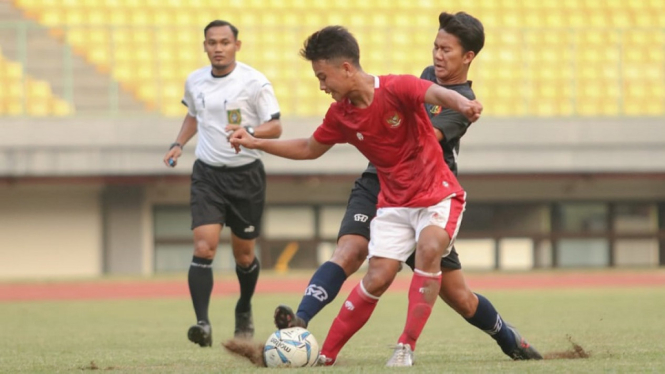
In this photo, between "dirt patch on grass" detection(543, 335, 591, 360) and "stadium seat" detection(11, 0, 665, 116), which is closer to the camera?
"dirt patch on grass" detection(543, 335, 591, 360)

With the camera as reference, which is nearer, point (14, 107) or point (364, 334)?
point (364, 334)

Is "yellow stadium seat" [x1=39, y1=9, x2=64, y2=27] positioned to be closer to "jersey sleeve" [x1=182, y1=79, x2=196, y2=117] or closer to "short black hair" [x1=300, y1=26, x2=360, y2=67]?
"jersey sleeve" [x1=182, y1=79, x2=196, y2=117]

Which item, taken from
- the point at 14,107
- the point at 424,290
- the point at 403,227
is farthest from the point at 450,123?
the point at 14,107

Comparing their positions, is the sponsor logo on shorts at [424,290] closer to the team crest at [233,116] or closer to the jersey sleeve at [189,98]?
the team crest at [233,116]

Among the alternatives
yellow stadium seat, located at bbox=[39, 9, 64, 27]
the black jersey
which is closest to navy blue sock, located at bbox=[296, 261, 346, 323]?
the black jersey

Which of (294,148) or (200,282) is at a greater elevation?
(294,148)

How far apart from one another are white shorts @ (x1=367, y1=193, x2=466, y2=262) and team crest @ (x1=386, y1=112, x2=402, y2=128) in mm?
452

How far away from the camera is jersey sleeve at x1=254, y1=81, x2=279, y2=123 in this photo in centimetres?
838

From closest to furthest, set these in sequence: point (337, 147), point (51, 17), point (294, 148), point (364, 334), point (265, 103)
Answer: point (294, 148) → point (265, 103) → point (364, 334) → point (337, 147) → point (51, 17)

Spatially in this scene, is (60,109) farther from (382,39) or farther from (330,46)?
(330,46)

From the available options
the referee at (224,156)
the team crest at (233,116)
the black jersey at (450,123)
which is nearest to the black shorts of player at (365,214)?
the black jersey at (450,123)

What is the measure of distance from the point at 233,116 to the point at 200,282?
1.27m

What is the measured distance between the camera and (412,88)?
18.6 feet

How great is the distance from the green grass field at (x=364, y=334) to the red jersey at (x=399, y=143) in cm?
90
